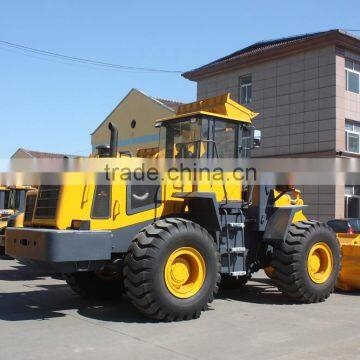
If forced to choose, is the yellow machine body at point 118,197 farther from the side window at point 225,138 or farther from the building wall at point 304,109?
the building wall at point 304,109

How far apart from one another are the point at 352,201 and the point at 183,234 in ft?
59.7

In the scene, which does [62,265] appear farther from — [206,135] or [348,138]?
[348,138]

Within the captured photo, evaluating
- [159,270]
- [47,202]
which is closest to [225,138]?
[159,270]

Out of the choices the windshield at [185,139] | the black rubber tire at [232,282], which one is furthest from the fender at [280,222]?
the windshield at [185,139]

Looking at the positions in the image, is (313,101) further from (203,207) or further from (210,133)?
(203,207)

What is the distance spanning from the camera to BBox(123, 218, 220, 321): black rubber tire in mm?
6949

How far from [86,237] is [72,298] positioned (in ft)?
8.57

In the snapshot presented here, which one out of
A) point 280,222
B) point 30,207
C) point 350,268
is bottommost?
point 350,268

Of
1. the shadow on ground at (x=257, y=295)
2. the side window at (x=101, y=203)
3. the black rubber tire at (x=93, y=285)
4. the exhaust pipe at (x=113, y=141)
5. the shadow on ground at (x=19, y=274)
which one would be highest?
the exhaust pipe at (x=113, y=141)

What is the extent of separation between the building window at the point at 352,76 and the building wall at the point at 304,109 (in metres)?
0.57

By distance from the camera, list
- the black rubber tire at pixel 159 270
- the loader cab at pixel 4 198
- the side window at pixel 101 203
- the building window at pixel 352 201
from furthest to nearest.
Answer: the building window at pixel 352 201 < the loader cab at pixel 4 198 < the side window at pixel 101 203 < the black rubber tire at pixel 159 270

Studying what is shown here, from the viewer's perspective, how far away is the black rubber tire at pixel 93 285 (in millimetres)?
8875

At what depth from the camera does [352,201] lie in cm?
2384

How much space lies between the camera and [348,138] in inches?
925
